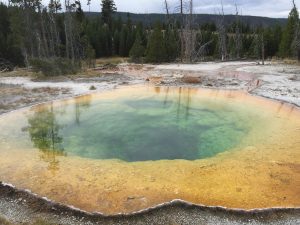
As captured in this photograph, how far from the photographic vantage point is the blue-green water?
33.0ft

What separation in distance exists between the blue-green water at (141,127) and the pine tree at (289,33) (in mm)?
20175

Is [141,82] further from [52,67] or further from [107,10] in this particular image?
[107,10]

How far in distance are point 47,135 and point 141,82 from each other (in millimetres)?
9251

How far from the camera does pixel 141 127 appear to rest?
12.2 m

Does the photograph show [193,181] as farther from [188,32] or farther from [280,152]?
[188,32]

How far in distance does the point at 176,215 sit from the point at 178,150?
387cm

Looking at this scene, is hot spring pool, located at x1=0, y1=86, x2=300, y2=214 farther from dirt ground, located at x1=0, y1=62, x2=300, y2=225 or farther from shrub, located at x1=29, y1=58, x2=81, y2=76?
shrub, located at x1=29, y1=58, x2=81, y2=76

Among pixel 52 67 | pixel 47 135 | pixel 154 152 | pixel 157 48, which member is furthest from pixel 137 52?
pixel 154 152

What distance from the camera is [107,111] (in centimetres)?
1412

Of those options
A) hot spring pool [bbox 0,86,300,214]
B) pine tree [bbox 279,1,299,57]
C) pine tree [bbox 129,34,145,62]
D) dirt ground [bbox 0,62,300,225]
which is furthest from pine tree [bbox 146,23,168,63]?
hot spring pool [bbox 0,86,300,214]

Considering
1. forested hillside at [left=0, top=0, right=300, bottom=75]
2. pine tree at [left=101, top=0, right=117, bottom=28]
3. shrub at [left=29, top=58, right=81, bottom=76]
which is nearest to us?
shrub at [left=29, top=58, right=81, bottom=76]

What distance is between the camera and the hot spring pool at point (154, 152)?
285 inches

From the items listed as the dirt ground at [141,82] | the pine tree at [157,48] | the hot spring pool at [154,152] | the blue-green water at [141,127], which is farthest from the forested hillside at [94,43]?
the hot spring pool at [154,152]

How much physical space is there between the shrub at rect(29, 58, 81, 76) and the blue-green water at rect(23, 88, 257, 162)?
682 cm
